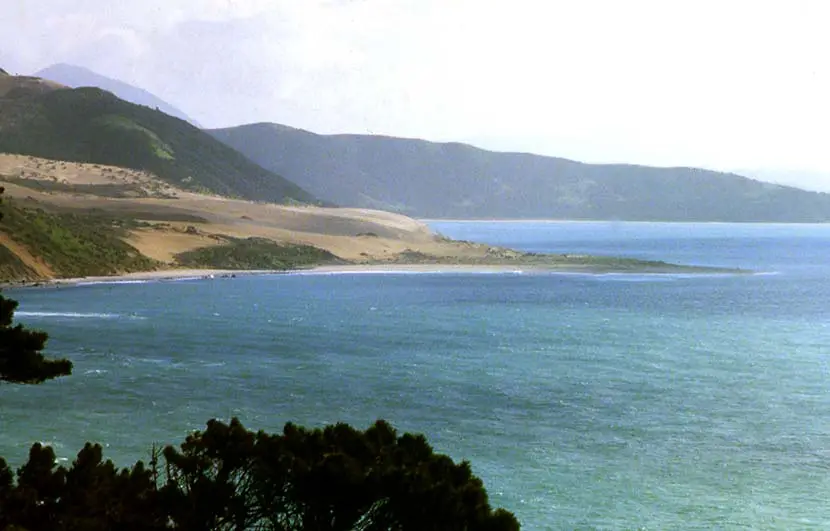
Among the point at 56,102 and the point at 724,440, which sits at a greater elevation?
the point at 56,102

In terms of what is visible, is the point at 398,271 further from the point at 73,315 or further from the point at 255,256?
the point at 73,315

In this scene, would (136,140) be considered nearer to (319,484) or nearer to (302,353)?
(302,353)

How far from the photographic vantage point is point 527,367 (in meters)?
44.0

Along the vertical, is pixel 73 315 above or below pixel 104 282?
below

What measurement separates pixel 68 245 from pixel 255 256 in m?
20.9

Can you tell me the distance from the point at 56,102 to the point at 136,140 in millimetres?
19372

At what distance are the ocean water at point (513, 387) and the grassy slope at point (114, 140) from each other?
94.1 meters

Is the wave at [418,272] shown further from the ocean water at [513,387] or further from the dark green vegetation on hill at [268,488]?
the dark green vegetation on hill at [268,488]

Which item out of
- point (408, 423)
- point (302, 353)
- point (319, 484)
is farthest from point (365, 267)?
point (319, 484)

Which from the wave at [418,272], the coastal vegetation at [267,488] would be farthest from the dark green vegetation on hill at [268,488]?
the wave at [418,272]

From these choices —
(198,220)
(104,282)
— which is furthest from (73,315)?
(198,220)

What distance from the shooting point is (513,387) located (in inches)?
1515

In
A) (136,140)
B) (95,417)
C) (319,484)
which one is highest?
(136,140)

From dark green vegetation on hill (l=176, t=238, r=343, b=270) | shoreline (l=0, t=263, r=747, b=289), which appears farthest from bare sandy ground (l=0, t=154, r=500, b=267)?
shoreline (l=0, t=263, r=747, b=289)
